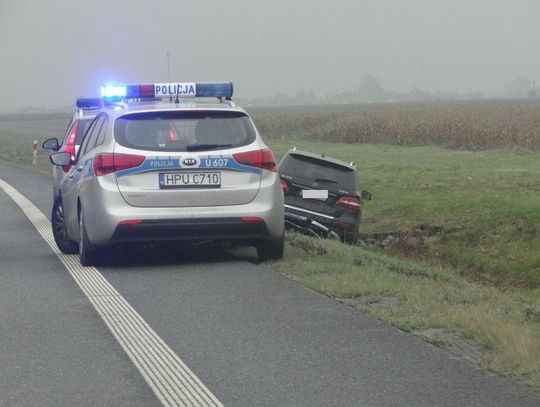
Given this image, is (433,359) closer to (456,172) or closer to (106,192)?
(106,192)

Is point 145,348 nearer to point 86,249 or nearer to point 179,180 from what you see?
point 179,180

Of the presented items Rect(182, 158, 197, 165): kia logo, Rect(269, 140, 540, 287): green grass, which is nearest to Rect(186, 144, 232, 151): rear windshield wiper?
Rect(182, 158, 197, 165): kia logo

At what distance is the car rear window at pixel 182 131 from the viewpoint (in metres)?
10.7

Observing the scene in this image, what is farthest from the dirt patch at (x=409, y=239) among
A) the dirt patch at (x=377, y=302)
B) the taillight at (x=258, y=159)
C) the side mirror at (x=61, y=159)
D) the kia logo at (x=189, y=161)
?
the dirt patch at (x=377, y=302)

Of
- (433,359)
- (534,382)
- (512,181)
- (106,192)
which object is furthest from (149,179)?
(512,181)

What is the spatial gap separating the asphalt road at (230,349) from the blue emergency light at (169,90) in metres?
1.97

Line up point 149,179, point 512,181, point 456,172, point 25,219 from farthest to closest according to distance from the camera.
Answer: point 456,172 → point 512,181 → point 25,219 → point 149,179

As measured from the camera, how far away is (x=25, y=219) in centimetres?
1703

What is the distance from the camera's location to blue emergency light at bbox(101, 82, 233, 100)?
11734 mm

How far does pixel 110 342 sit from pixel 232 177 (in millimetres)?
3572

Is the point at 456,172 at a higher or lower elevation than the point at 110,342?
lower

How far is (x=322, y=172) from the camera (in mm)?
16406

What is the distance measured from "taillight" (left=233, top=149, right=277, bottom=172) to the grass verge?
984 mm

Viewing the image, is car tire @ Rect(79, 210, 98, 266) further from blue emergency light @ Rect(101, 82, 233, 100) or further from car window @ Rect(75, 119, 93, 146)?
car window @ Rect(75, 119, 93, 146)
